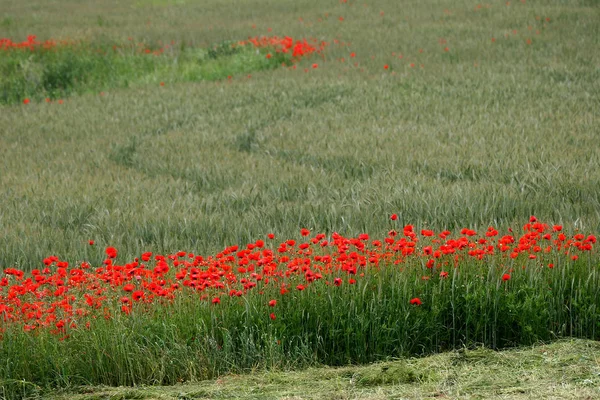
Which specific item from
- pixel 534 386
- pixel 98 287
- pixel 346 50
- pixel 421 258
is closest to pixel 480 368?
pixel 534 386

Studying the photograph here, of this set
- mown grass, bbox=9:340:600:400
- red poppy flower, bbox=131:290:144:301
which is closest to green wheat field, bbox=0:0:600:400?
mown grass, bbox=9:340:600:400

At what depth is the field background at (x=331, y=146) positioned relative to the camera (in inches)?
326

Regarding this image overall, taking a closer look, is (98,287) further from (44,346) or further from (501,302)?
(501,302)

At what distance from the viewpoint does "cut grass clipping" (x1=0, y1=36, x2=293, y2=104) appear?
17.6 meters

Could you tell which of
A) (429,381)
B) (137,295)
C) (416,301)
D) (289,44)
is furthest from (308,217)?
(289,44)

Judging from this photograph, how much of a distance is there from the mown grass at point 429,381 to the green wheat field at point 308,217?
2 centimetres

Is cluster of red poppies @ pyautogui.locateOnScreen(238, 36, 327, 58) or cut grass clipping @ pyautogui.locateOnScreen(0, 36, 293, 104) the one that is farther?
cluster of red poppies @ pyautogui.locateOnScreen(238, 36, 327, 58)

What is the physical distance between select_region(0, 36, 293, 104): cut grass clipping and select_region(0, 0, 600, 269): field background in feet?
3.20

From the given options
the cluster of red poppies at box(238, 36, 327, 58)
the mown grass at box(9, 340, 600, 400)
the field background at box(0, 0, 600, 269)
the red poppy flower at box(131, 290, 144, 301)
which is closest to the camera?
the mown grass at box(9, 340, 600, 400)

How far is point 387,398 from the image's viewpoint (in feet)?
15.7

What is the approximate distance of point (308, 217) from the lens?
8367 millimetres

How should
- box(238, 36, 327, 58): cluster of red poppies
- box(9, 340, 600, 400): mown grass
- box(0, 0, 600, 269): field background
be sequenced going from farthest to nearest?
box(238, 36, 327, 58): cluster of red poppies < box(0, 0, 600, 269): field background < box(9, 340, 600, 400): mown grass

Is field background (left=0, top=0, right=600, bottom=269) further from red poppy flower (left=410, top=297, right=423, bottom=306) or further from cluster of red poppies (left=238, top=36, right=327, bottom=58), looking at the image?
red poppy flower (left=410, top=297, right=423, bottom=306)

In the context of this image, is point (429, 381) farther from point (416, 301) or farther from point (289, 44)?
point (289, 44)
